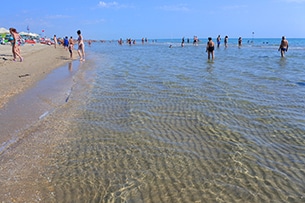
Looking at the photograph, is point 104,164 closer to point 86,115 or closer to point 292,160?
point 86,115

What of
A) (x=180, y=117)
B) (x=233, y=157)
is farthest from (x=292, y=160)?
(x=180, y=117)

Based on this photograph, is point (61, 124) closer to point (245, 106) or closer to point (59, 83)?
point (245, 106)

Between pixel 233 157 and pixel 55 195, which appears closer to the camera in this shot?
pixel 55 195

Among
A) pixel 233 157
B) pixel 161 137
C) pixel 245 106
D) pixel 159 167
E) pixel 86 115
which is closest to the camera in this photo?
pixel 159 167

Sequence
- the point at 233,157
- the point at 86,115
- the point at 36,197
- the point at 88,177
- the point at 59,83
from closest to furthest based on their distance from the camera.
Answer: the point at 36,197 < the point at 88,177 < the point at 233,157 < the point at 86,115 < the point at 59,83

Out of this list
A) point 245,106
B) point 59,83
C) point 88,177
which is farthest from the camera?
point 59,83

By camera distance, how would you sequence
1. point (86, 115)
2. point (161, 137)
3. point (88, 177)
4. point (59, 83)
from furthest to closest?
point (59, 83) < point (86, 115) < point (161, 137) < point (88, 177)

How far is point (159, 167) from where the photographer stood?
3775mm

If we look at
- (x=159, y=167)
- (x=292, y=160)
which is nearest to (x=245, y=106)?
(x=292, y=160)

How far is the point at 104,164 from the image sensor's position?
3.88 m

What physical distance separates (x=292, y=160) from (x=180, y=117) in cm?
262

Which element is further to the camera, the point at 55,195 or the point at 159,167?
the point at 159,167

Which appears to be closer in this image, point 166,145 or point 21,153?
point 21,153

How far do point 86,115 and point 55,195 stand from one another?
3233 millimetres
